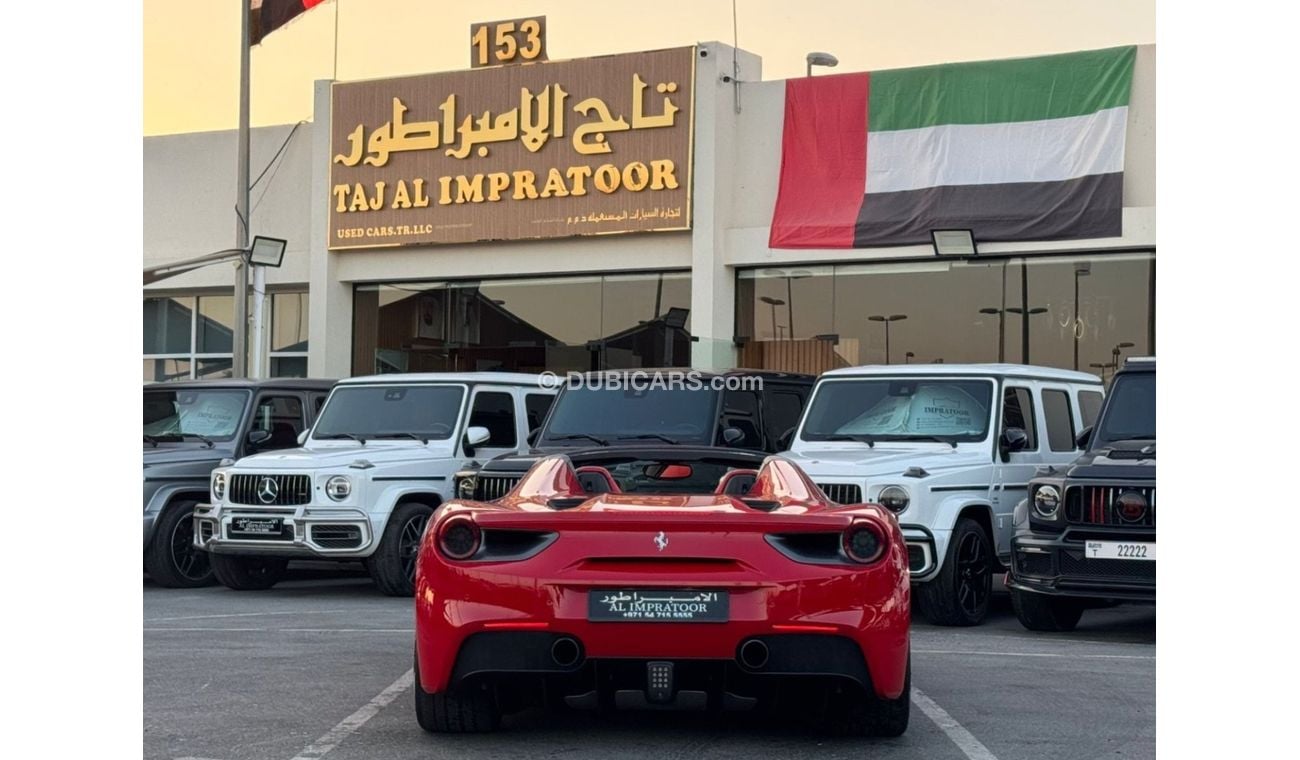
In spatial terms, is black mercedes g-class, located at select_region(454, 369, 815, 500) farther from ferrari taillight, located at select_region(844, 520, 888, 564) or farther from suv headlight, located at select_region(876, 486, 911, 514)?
ferrari taillight, located at select_region(844, 520, 888, 564)

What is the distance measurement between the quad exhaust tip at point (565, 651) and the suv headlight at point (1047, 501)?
5.61 meters

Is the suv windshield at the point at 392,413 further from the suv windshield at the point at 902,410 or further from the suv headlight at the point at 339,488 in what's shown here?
the suv windshield at the point at 902,410

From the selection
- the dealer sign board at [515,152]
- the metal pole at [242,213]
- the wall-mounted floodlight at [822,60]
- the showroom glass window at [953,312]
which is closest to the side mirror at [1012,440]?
the showroom glass window at [953,312]

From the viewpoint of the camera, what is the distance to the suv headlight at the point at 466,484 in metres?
13.4

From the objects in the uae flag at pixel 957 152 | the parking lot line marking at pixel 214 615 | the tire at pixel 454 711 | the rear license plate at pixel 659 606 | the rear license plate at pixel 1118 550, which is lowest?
the parking lot line marking at pixel 214 615

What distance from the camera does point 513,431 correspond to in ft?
52.4

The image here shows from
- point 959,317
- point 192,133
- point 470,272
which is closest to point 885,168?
point 959,317

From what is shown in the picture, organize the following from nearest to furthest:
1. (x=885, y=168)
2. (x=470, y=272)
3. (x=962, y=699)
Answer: (x=962, y=699) → (x=885, y=168) → (x=470, y=272)

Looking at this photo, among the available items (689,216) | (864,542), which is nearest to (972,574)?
(864,542)

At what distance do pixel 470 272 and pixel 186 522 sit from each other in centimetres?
1013

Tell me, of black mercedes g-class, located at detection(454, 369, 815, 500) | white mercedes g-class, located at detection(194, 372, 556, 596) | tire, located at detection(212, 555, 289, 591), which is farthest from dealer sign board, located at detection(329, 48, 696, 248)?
tire, located at detection(212, 555, 289, 591)

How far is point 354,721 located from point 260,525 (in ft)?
23.8

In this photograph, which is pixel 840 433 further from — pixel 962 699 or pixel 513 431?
pixel 962 699

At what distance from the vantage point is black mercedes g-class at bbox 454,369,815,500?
13922 mm
